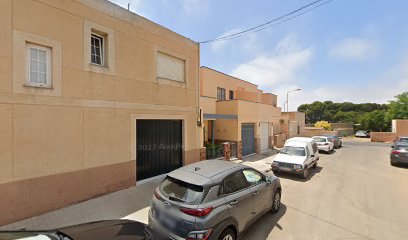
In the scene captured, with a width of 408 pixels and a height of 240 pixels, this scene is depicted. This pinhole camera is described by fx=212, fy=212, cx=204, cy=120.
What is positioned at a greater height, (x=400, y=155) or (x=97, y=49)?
(x=97, y=49)

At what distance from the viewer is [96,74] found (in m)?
6.43

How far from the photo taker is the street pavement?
16.0ft

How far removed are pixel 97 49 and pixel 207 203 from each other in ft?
19.6

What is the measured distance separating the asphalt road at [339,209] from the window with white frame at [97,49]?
6.55 m

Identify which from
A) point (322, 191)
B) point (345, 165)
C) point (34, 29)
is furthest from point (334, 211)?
point (34, 29)

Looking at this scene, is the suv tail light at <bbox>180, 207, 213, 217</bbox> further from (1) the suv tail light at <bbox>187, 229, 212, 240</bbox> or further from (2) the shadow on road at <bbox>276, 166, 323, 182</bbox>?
(2) the shadow on road at <bbox>276, 166, 323, 182</bbox>

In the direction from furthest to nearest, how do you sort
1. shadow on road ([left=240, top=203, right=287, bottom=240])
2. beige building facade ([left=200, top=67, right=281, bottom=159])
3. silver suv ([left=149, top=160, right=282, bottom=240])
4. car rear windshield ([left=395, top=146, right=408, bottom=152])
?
beige building facade ([left=200, top=67, right=281, bottom=159]), car rear windshield ([left=395, top=146, right=408, bottom=152]), shadow on road ([left=240, top=203, right=287, bottom=240]), silver suv ([left=149, top=160, right=282, bottom=240])

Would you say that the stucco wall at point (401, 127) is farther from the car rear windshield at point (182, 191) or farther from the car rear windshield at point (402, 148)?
the car rear windshield at point (182, 191)

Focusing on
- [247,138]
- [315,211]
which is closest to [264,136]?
[247,138]

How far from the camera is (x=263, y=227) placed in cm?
504

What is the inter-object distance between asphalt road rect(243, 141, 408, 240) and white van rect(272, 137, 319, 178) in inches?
16.8

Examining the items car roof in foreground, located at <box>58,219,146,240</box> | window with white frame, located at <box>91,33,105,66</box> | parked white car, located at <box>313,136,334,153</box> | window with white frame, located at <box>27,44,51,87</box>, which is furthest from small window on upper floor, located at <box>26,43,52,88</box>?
parked white car, located at <box>313,136,334,153</box>

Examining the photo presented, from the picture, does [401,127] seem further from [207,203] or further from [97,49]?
[97,49]

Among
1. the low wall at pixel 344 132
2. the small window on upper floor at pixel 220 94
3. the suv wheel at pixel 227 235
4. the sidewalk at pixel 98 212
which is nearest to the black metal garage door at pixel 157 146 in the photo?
the sidewalk at pixel 98 212
